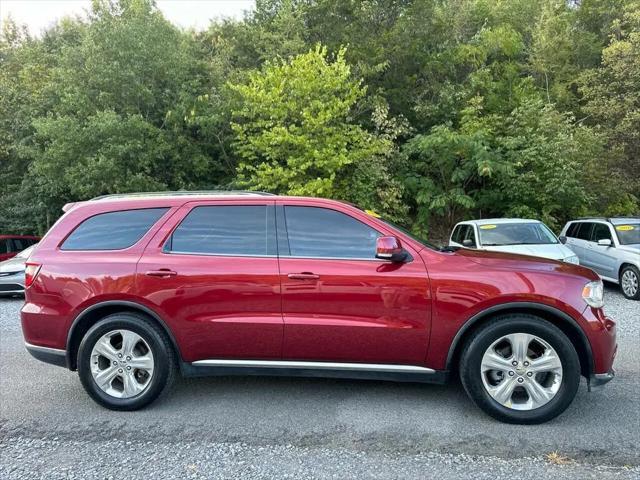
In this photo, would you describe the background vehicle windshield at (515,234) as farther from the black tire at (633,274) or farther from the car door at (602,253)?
the black tire at (633,274)

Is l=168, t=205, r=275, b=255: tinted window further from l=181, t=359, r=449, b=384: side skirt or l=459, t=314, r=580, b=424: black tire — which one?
l=459, t=314, r=580, b=424: black tire

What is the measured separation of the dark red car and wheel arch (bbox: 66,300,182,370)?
420 inches

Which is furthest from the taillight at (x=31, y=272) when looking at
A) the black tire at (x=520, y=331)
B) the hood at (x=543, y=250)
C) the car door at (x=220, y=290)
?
the hood at (x=543, y=250)

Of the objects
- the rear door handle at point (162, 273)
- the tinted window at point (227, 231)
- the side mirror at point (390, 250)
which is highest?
the tinted window at point (227, 231)

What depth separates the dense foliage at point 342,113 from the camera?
14.8 m

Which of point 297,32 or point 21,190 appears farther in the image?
point 21,190

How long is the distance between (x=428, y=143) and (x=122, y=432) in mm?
13091

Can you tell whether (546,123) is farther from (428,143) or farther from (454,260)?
(454,260)

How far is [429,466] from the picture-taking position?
3.12m

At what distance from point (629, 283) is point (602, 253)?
3.41 feet

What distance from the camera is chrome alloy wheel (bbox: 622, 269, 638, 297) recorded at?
8.94 m

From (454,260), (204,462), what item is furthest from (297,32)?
(204,462)

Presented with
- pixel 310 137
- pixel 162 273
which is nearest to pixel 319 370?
pixel 162 273

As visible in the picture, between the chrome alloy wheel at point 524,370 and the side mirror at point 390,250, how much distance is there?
0.98 m
